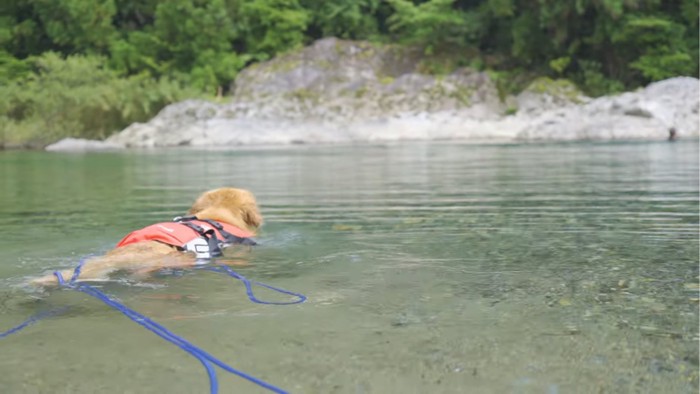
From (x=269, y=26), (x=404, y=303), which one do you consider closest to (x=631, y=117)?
(x=269, y=26)

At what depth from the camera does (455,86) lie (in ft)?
102

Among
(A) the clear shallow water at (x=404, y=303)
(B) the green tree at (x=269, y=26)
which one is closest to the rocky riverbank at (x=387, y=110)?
(B) the green tree at (x=269, y=26)

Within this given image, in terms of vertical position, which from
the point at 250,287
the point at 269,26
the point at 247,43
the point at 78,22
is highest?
the point at 78,22

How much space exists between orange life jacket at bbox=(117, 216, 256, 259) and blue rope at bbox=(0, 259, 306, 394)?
11.2 inches

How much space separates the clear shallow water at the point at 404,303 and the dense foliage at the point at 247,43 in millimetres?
23476

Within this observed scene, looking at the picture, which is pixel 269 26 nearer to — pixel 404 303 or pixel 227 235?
pixel 227 235

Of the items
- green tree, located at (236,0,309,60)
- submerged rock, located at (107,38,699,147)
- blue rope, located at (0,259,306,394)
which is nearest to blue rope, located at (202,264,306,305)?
blue rope, located at (0,259,306,394)

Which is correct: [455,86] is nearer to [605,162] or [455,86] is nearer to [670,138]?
[670,138]

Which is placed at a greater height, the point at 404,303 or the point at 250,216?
the point at 250,216

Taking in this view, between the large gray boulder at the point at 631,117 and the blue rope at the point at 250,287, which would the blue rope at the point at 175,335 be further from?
the large gray boulder at the point at 631,117

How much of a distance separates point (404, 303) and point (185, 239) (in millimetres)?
1779

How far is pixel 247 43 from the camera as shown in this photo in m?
36.2

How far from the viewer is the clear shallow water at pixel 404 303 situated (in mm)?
2490

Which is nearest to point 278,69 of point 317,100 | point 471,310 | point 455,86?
point 317,100
